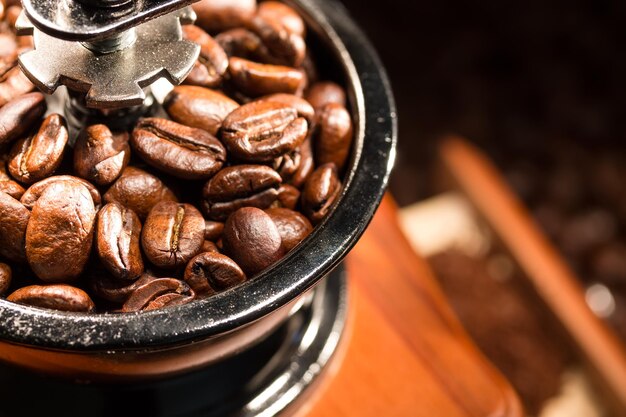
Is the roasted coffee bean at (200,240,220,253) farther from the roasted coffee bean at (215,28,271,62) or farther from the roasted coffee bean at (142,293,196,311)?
the roasted coffee bean at (215,28,271,62)

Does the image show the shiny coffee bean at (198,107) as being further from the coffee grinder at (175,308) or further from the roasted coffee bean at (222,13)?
the roasted coffee bean at (222,13)

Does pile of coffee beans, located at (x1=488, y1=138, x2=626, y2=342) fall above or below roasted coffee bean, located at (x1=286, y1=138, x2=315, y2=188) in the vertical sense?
below

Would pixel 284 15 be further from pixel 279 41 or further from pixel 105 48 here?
pixel 105 48

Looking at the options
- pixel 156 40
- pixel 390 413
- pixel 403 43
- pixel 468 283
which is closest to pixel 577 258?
pixel 468 283

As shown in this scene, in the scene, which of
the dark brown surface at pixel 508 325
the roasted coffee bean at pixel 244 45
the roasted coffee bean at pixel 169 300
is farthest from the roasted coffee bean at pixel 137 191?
the dark brown surface at pixel 508 325

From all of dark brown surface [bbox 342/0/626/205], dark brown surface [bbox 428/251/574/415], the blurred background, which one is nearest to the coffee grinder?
dark brown surface [bbox 428/251/574/415]

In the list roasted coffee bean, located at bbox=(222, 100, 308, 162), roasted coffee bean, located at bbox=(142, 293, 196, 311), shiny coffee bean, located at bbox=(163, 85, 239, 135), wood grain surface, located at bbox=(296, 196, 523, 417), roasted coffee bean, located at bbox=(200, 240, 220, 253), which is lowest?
wood grain surface, located at bbox=(296, 196, 523, 417)

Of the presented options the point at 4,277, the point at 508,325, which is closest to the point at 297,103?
the point at 4,277
